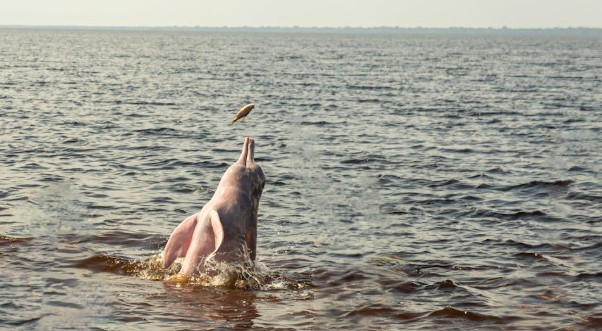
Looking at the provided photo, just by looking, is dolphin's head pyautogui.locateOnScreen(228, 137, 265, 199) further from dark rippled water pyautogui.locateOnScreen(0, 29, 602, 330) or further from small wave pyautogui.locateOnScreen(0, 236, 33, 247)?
small wave pyautogui.locateOnScreen(0, 236, 33, 247)

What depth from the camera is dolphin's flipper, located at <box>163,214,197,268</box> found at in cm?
1367

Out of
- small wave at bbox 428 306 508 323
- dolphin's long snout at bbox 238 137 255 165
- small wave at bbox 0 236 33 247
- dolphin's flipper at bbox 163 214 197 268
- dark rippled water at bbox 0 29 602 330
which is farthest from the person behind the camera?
small wave at bbox 0 236 33 247

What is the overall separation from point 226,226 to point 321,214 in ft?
22.8

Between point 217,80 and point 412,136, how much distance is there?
113 ft

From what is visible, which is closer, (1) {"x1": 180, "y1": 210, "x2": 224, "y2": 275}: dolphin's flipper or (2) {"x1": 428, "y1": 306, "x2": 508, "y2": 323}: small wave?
(2) {"x1": 428, "y1": 306, "x2": 508, "y2": 323}: small wave

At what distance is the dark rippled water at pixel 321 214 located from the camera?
13.2 metres

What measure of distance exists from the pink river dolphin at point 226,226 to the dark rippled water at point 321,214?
0.56 m

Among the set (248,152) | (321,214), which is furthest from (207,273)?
(321,214)

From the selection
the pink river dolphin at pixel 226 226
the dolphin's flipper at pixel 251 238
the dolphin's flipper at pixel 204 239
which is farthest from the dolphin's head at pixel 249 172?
the dolphin's flipper at pixel 204 239

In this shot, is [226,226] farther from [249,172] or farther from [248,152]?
[248,152]

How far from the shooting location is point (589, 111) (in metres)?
44.5

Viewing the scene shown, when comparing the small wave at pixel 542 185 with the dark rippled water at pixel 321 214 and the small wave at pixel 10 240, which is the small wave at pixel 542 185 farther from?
the small wave at pixel 10 240

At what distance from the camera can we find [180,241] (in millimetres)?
13828

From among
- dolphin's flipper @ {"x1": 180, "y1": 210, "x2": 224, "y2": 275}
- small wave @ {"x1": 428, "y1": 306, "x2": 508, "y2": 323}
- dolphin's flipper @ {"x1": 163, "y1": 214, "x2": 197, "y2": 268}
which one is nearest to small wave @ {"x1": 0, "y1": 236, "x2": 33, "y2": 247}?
dolphin's flipper @ {"x1": 163, "y1": 214, "x2": 197, "y2": 268}
